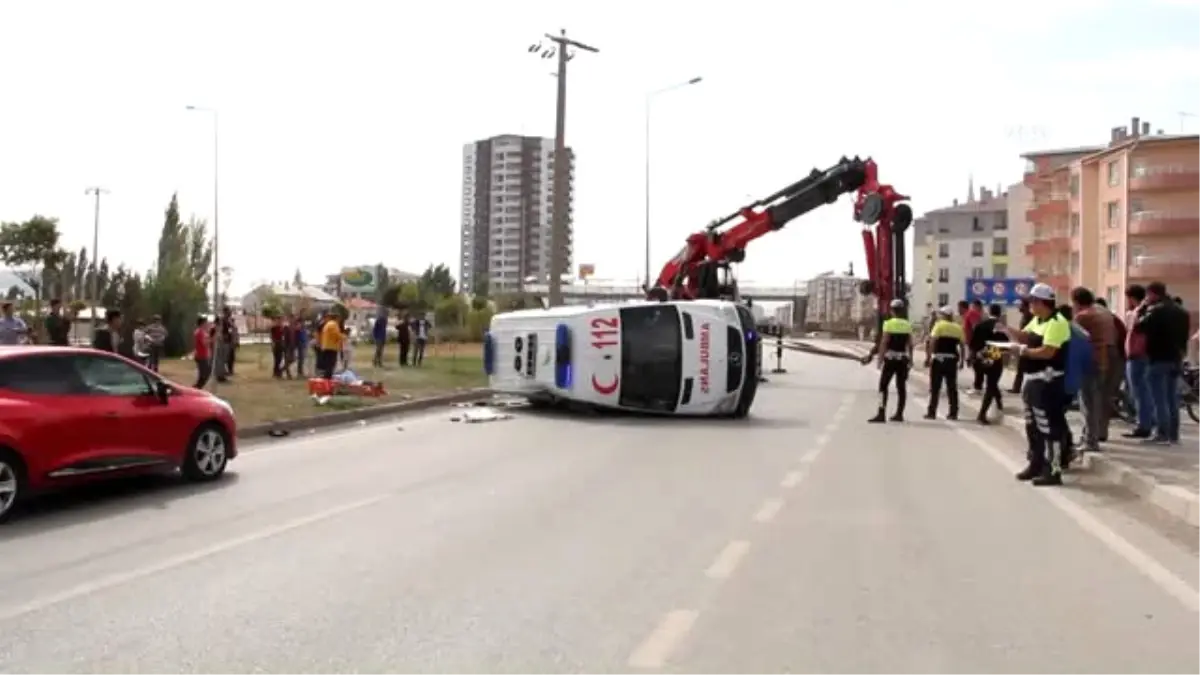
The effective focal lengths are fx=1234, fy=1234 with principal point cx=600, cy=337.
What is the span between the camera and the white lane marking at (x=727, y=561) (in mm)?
7688

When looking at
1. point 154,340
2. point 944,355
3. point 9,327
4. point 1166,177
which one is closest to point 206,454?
point 9,327

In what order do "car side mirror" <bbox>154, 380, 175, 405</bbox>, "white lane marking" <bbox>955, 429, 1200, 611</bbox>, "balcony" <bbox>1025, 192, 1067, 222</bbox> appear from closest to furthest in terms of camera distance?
1. "white lane marking" <bbox>955, 429, 1200, 611</bbox>
2. "car side mirror" <bbox>154, 380, 175, 405</bbox>
3. "balcony" <bbox>1025, 192, 1067, 222</bbox>

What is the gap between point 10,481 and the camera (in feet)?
31.9

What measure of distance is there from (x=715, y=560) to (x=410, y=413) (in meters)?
14.4

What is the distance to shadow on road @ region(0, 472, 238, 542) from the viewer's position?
9773 millimetres

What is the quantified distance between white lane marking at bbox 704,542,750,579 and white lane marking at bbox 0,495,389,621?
3339mm

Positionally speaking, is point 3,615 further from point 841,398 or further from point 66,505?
point 841,398

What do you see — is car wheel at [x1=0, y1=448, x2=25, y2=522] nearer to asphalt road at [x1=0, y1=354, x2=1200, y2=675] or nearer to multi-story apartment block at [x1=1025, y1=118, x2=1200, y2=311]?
asphalt road at [x1=0, y1=354, x2=1200, y2=675]

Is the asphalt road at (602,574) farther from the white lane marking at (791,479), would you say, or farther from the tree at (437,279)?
the tree at (437,279)

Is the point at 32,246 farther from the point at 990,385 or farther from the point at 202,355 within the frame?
the point at 990,385

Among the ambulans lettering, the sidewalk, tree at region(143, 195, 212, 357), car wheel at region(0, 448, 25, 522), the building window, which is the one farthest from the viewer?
the building window

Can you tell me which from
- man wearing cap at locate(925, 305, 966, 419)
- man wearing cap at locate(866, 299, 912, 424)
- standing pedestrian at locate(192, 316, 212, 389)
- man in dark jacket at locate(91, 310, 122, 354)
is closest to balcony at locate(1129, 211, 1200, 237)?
man wearing cap at locate(925, 305, 966, 419)

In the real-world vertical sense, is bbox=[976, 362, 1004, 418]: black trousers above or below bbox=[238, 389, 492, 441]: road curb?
above

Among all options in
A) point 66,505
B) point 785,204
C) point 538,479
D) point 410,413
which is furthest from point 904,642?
point 785,204
